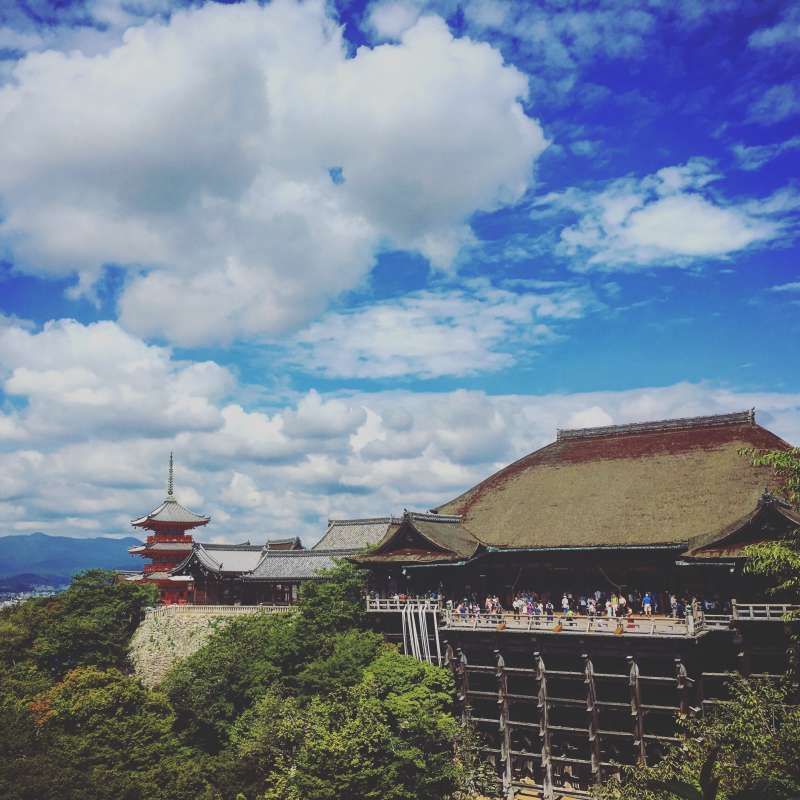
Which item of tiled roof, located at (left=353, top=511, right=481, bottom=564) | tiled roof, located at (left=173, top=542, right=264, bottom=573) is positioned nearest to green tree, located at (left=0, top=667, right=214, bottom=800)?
tiled roof, located at (left=353, top=511, right=481, bottom=564)

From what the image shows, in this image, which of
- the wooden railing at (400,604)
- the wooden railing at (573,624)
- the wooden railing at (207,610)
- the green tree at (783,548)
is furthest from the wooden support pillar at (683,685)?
the wooden railing at (207,610)

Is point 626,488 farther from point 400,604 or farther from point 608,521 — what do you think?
point 400,604

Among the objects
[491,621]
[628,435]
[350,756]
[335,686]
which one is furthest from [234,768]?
[628,435]

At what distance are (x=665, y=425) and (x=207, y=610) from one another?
32465 mm

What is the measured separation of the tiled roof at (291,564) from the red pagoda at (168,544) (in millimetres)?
9908

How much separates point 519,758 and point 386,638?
8925mm

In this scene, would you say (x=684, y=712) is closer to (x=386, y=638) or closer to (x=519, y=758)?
(x=519, y=758)

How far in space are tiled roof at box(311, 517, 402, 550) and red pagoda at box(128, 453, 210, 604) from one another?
13.9 metres

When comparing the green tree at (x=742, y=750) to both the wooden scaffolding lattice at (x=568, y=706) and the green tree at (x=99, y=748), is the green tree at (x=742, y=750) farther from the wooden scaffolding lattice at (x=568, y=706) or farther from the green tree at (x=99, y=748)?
the green tree at (x=99, y=748)

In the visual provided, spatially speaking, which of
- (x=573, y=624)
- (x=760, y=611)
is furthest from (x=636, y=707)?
(x=760, y=611)

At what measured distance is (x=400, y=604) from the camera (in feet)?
131

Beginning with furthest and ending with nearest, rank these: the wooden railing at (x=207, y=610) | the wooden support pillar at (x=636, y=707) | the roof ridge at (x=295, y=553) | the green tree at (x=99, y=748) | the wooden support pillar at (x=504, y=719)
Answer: the roof ridge at (x=295, y=553) < the wooden railing at (x=207, y=610) < the wooden support pillar at (x=504, y=719) < the green tree at (x=99, y=748) < the wooden support pillar at (x=636, y=707)

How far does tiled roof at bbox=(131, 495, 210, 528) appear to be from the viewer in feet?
226

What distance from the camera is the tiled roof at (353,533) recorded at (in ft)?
186
